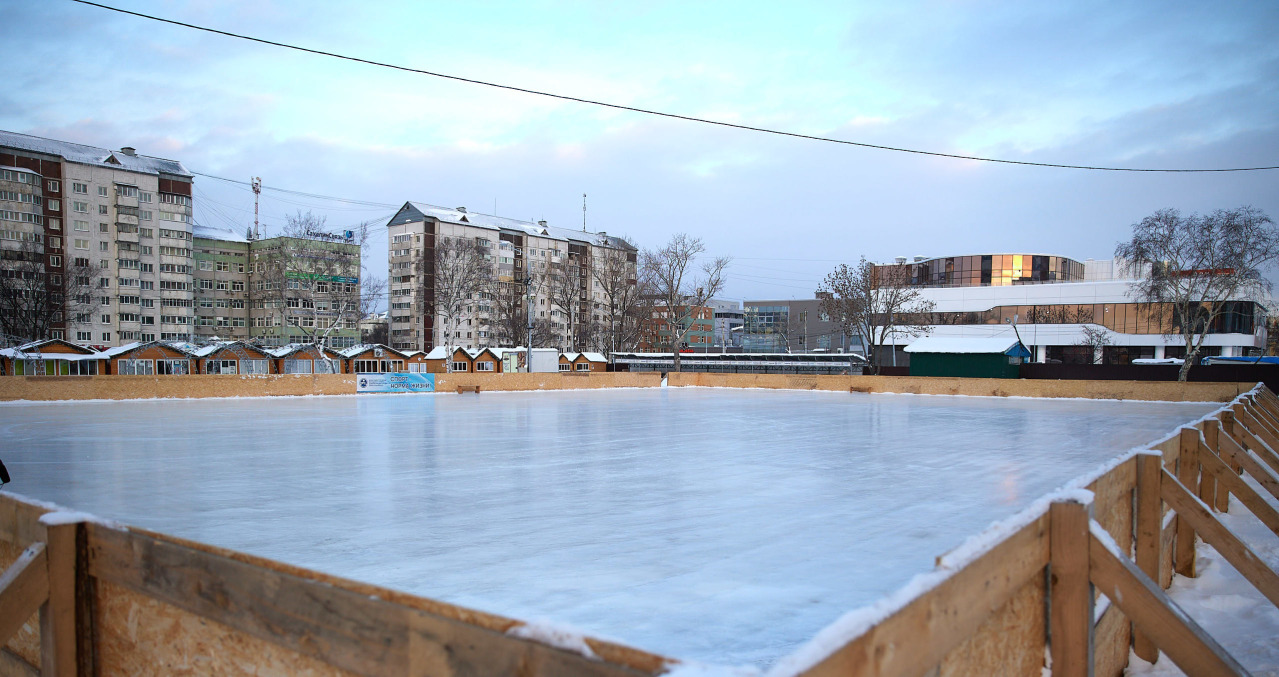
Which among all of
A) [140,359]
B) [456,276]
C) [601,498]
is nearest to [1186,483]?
[601,498]

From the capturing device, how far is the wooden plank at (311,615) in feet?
5.19

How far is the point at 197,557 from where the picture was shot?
2.36 metres

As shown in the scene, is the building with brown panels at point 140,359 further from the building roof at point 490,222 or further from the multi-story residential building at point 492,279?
the building roof at point 490,222

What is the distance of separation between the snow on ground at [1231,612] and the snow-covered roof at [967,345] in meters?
30.5

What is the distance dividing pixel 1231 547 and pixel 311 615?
478 cm

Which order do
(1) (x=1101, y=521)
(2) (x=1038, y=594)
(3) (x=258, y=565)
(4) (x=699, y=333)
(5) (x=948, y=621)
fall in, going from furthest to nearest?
(4) (x=699, y=333) < (1) (x=1101, y=521) < (2) (x=1038, y=594) < (3) (x=258, y=565) < (5) (x=948, y=621)

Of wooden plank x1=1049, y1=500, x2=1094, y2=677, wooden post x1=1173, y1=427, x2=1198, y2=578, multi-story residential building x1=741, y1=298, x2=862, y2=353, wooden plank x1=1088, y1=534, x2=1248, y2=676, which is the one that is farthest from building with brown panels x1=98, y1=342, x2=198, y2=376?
multi-story residential building x1=741, y1=298, x2=862, y2=353

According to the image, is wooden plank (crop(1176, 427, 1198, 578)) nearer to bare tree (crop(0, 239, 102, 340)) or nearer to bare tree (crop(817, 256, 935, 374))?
bare tree (crop(817, 256, 935, 374))

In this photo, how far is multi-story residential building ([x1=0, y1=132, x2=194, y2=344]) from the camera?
2292 inches

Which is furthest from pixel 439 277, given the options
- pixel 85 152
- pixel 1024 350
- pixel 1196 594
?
pixel 1196 594

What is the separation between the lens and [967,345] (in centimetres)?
3644

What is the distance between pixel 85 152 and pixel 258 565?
80.5 meters

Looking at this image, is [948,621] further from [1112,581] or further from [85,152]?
[85,152]

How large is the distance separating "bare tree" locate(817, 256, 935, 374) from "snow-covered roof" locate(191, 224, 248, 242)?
2622 inches
